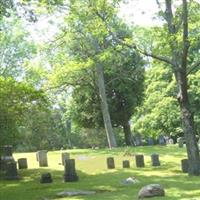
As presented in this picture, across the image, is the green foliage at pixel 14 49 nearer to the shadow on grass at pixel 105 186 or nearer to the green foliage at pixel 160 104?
the green foliage at pixel 160 104

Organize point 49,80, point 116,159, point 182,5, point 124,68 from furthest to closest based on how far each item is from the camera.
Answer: point 124,68 < point 49,80 < point 116,159 < point 182,5

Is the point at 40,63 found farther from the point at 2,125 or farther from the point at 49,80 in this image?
the point at 2,125

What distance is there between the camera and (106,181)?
20172 millimetres

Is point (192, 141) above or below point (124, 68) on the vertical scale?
below

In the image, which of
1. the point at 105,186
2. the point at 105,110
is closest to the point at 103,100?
the point at 105,110

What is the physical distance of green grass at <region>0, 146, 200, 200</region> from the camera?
16.2m

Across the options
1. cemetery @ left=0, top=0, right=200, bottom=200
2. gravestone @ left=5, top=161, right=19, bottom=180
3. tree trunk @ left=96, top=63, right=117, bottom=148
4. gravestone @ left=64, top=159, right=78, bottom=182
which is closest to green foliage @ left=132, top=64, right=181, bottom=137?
cemetery @ left=0, top=0, right=200, bottom=200

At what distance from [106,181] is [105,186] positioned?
1.46 meters

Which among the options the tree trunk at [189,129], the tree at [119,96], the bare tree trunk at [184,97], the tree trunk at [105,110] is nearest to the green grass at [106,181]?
the tree trunk at [189,129]

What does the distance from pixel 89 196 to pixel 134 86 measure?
31.5 meters

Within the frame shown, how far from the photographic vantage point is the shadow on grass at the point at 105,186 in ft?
52.2

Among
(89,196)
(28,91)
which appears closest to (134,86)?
(28,91)

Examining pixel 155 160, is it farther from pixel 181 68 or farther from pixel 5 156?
pixel 5 156

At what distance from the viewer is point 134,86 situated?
4725 centimetres
